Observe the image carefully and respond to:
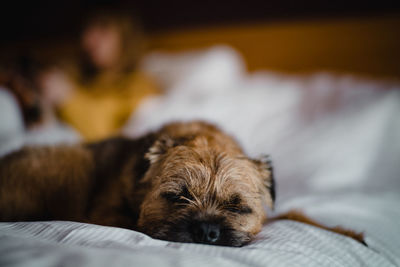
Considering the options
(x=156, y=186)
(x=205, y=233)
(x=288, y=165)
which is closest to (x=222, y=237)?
(x=205, y=233)

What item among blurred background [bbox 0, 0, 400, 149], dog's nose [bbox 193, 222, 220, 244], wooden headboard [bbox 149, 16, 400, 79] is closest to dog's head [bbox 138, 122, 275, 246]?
dog's nose [bbox 193, 222, 220, 244]

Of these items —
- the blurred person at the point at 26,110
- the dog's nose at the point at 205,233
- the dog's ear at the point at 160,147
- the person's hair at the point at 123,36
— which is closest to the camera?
the dog's nose at the point at 205,233

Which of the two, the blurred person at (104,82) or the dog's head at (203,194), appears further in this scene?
the blurred person at (104,82)

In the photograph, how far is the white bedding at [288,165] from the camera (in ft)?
3.09

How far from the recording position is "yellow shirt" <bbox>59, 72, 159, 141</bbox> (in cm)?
322

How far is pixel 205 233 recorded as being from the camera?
3.88 feet

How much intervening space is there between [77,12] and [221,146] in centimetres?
611

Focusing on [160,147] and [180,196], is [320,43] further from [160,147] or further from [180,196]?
[180,196]

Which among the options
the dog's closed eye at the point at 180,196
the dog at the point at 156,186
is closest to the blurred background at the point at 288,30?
the dog at the point at 156,186

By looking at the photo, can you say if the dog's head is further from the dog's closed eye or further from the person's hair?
the person's hair

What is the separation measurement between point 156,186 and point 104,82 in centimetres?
256

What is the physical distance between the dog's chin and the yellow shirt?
7.04 feet

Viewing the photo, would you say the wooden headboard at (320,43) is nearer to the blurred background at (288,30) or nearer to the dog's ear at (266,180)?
the blurred background at (288,30)

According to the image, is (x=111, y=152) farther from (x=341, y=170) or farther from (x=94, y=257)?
(x=341, y=170)
